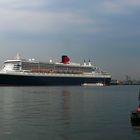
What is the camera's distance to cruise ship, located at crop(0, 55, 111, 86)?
110 m

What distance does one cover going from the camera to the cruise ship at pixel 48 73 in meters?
110

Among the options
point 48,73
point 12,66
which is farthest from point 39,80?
point 12,66

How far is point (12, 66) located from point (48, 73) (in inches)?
425

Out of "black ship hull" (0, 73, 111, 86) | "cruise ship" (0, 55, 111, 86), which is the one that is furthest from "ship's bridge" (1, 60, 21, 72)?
"black ship hull" (0, 73, 111, 86)

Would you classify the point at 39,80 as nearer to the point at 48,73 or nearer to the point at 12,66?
the point at 48,73

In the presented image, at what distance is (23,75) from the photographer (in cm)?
10975

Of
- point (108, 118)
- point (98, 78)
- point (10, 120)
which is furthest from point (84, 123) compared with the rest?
point (98, 78)

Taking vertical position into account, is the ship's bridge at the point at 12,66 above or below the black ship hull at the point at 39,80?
above

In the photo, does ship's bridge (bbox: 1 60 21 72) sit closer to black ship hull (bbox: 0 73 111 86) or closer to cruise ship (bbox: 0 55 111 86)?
cruise ship (bbox: 0 55 111 86)

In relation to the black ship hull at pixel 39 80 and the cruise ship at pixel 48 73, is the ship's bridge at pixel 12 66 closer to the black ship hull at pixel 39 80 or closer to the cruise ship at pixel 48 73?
the cruise ship at pixel 48 73

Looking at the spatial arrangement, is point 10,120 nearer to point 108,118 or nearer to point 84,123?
point 84,123

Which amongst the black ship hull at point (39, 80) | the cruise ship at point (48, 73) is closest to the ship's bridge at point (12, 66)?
the cruise ship at point (48, 73)

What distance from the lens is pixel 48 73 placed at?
11694 cm

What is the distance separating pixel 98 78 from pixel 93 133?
113 metres
